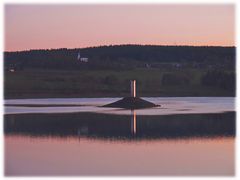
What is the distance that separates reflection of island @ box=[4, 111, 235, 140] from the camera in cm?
1495

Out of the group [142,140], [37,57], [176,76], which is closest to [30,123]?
[142,140]

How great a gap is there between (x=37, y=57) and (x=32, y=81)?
7.83m

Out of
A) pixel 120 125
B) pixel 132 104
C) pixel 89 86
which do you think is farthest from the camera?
pixel 89 86

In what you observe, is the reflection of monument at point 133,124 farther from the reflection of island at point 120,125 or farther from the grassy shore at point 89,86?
the grassy shore at point 89,86

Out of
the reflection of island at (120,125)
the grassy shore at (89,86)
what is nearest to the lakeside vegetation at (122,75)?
the grassy shore at (89,86)

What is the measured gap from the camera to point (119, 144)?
13.2 m

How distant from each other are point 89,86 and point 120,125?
24.0 metres

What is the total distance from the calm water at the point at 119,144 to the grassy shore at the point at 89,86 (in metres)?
16.6

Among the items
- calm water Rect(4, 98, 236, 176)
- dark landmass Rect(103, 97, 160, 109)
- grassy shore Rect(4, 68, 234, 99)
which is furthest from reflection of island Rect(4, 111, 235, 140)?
grassy shore Rect(4, 68, 234, 99)

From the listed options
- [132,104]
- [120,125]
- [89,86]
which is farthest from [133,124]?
[89,86]

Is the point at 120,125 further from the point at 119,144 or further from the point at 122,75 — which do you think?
the point at 122,75

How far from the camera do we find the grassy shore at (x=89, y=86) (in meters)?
37.0

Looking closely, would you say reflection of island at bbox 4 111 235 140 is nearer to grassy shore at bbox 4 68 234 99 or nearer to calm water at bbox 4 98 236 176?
calm water at bbox 4 98 236 176

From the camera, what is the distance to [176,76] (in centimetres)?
4303
